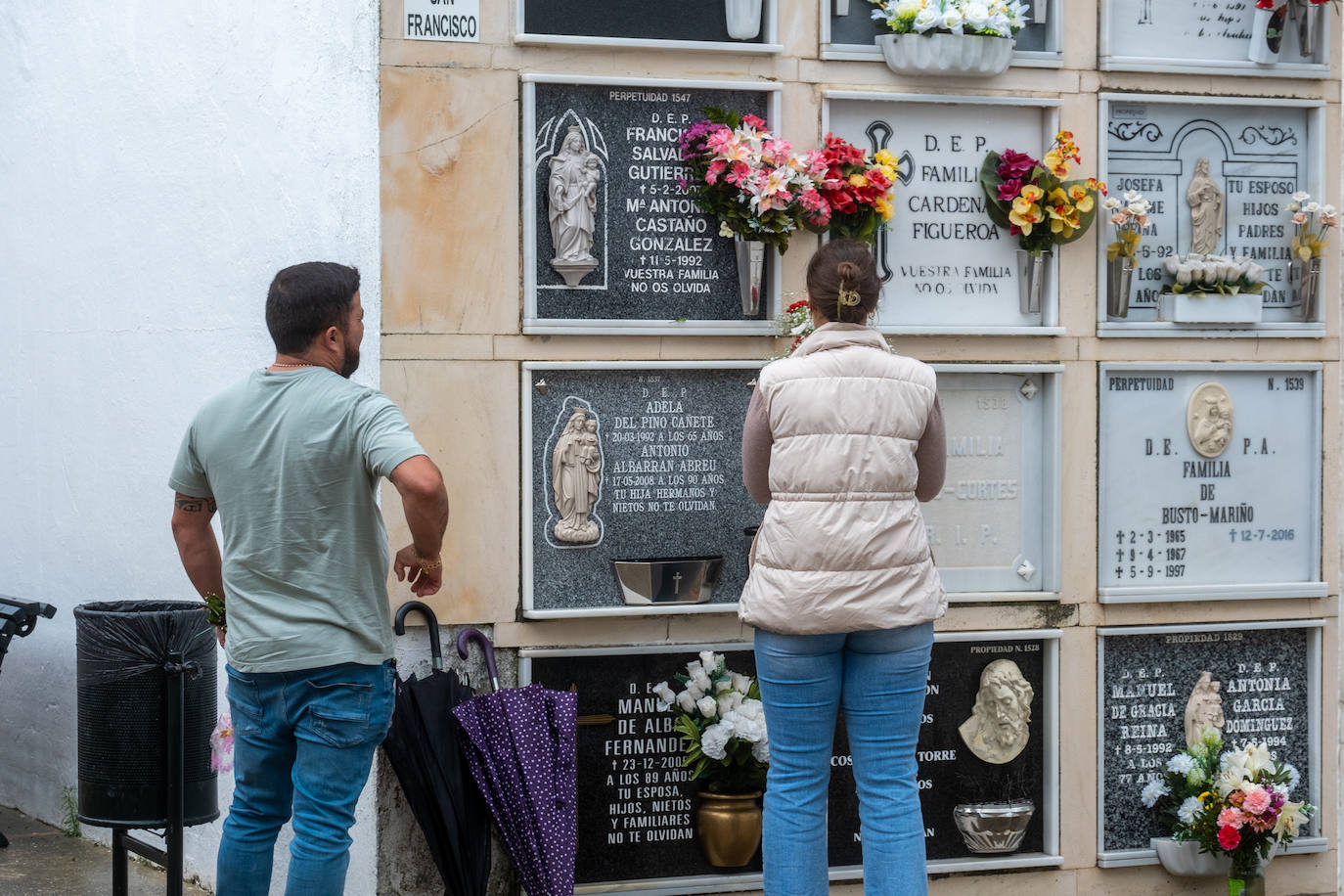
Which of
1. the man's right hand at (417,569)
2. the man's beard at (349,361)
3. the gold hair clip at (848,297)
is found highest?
the gold hair clip at (848,297)

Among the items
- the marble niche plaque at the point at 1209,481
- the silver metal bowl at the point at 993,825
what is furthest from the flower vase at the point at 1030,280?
the silver metal bowl at the point at 993,825

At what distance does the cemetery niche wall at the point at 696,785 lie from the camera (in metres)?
4.85

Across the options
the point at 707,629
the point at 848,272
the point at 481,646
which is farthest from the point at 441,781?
the point at 848,272

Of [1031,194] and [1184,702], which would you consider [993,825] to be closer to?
[1184,702]

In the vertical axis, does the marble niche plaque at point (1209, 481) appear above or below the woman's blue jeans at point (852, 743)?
above

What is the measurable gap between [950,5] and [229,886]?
3307 mm

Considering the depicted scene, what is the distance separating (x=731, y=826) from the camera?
4781 mm

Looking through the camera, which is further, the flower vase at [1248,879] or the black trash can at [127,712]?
the flower vase at [1248,879]

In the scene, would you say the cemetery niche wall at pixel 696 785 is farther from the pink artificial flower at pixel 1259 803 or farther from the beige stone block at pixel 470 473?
the pink artificial flower at pixel 1259 803

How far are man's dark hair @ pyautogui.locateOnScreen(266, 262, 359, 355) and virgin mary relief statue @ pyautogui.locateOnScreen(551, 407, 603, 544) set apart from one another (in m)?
1.28

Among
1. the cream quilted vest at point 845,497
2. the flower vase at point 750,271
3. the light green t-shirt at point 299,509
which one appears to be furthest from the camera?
the flower vase at point 750,271

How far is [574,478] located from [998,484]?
1416mm

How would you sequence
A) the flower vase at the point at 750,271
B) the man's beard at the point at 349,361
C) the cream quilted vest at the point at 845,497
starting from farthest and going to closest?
the flower vase at the point at 750,271
the cream quilted vest at the point at 845,497
the man's beard at the point at 349,361

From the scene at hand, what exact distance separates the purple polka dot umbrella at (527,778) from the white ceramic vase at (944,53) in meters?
2.28
